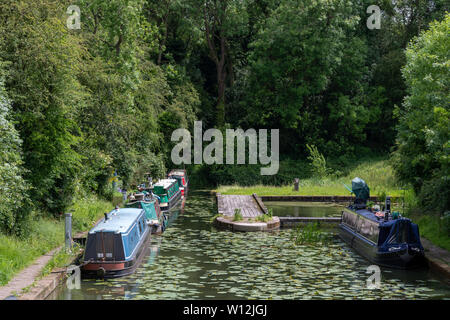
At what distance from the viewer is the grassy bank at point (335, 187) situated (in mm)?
38097

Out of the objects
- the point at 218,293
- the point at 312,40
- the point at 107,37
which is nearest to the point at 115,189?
the point at 107,37

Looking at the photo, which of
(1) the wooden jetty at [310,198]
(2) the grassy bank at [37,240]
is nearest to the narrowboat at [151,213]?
(2) the grassy bank at [37,240]

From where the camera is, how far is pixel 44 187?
64.2ft

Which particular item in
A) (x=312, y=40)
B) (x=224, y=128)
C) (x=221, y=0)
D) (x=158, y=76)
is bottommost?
(x=224, y=128)

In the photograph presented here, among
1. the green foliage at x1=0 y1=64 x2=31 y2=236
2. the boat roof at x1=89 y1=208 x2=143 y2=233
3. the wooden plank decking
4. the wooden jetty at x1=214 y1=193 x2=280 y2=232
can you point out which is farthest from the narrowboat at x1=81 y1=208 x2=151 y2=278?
the wooden plank decking

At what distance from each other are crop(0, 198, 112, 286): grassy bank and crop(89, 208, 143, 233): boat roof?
175 cm

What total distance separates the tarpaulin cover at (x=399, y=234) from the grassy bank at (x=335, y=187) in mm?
16760

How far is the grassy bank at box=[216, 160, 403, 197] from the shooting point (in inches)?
1500

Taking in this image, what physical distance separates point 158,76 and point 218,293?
30524mm

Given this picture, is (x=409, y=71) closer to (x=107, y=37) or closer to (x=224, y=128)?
(x=107, y=37)

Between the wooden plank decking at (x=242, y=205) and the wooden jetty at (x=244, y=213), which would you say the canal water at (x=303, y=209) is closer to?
the wooden plank decking at (x=242, y=205)

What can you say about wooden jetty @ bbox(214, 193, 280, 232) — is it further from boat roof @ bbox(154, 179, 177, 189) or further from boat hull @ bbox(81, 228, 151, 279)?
boat hull @ bbox(81, 228, 151, 279)

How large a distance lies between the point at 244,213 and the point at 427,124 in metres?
9.92

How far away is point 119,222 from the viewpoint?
58.5 ft
